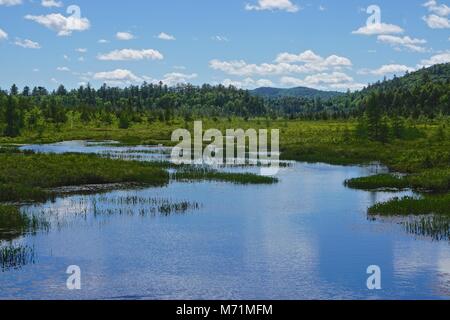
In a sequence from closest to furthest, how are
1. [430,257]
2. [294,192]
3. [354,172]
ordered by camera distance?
[430,257] < [294,192] < [354,172]

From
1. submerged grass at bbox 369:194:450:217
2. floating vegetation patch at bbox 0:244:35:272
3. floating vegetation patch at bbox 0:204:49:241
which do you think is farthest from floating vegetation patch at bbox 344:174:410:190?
floating vegetation patch at bbox 0:244:35:272

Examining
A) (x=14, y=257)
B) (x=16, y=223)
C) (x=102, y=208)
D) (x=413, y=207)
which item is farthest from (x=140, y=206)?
(x=413, y=207)

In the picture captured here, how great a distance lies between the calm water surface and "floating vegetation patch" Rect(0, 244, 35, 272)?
416 millimetres

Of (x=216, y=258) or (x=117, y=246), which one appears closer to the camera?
(x=216, y=258)

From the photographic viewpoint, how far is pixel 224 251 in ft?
95.9

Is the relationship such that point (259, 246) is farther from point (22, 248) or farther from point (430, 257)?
point (22, 248)

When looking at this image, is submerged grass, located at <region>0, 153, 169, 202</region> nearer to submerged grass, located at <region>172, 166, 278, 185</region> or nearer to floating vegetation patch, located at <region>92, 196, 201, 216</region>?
submerged grass, located at <region>172, 166, 278, 185</region>

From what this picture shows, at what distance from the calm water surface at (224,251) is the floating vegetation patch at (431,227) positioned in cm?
75

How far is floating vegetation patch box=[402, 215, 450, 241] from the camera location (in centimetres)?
3159

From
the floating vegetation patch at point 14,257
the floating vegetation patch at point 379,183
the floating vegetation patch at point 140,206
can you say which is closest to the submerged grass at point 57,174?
the floating vegetation patch at point 140,206

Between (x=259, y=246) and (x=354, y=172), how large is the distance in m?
35.6

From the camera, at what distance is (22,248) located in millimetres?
28406

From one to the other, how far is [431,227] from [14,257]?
2257cm

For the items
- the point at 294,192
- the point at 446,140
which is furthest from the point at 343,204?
the point at 446,140
